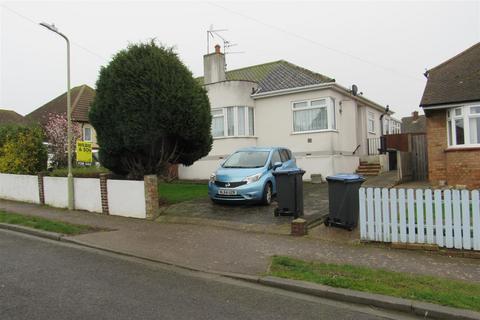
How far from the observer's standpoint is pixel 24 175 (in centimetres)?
1595

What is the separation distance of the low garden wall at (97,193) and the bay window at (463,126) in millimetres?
10359

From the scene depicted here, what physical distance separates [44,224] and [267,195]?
236 inches

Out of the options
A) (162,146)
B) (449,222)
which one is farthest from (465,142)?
(162,146)

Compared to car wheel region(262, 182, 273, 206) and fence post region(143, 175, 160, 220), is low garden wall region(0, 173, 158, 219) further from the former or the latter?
car wheel region(262, 182, 273, 206)

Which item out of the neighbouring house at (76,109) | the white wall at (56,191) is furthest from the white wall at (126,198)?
the neighbouring house at (76,109)

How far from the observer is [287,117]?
1922cm

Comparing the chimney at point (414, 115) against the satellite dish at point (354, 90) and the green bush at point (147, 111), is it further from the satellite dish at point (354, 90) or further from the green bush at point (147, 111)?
the green bush at point (147, 111)

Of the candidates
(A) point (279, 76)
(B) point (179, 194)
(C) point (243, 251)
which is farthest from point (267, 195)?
(A) point (279, 76)

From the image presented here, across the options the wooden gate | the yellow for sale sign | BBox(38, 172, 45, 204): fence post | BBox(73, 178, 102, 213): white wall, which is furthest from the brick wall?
BBox(38, 172, 45, 204): fence post

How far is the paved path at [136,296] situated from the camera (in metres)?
4.77

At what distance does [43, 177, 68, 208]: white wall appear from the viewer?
14.0 m

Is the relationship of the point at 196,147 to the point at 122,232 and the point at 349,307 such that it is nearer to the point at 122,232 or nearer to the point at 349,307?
the point at 122,232

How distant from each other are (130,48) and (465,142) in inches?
452

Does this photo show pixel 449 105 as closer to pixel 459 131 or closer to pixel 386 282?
pixel 459 131
